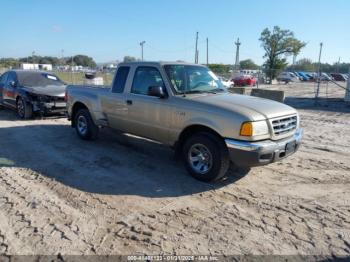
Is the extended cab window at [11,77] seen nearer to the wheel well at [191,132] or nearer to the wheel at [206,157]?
the wheel well at [191,132]

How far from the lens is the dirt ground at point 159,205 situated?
11.1 feet

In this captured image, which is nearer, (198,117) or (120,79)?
(198,117)

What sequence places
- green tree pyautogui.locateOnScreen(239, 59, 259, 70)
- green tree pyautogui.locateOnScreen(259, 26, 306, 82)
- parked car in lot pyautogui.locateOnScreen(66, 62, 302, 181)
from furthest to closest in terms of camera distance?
green tree pyautogui.locateOnScreen(239, 59, 259, 70) → green tree pyautogui.locateOnScreen(259, 26, 306, 82) → parked car in lot pyautogui.locateOnScreen(66, 62, 302, 181)

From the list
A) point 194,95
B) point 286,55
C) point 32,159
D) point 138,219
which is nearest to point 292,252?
point 138,219

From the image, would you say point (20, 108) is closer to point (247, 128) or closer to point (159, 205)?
point (159, 205)

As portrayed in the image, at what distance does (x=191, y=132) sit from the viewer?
5.26 meters

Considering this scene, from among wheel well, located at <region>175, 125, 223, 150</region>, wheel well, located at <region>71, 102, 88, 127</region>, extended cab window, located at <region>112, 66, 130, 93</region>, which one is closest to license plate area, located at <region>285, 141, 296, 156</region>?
wheel well, located at <region>175, 125, 223, 150</region>

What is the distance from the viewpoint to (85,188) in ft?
15.7

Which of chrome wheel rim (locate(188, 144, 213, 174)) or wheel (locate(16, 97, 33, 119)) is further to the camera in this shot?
wheel (locate(16, 97, 33, 119))

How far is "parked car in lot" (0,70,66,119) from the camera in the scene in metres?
9.98

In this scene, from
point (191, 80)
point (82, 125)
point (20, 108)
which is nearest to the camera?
point (191, 80)

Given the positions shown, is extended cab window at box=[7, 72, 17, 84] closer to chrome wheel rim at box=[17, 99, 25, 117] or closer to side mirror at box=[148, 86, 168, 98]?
chrome wheel rim at box=[17, 99, 25, 117]

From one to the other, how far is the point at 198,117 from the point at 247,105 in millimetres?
787

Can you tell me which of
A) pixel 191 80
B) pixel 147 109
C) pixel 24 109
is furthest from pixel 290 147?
pixel 24 109
